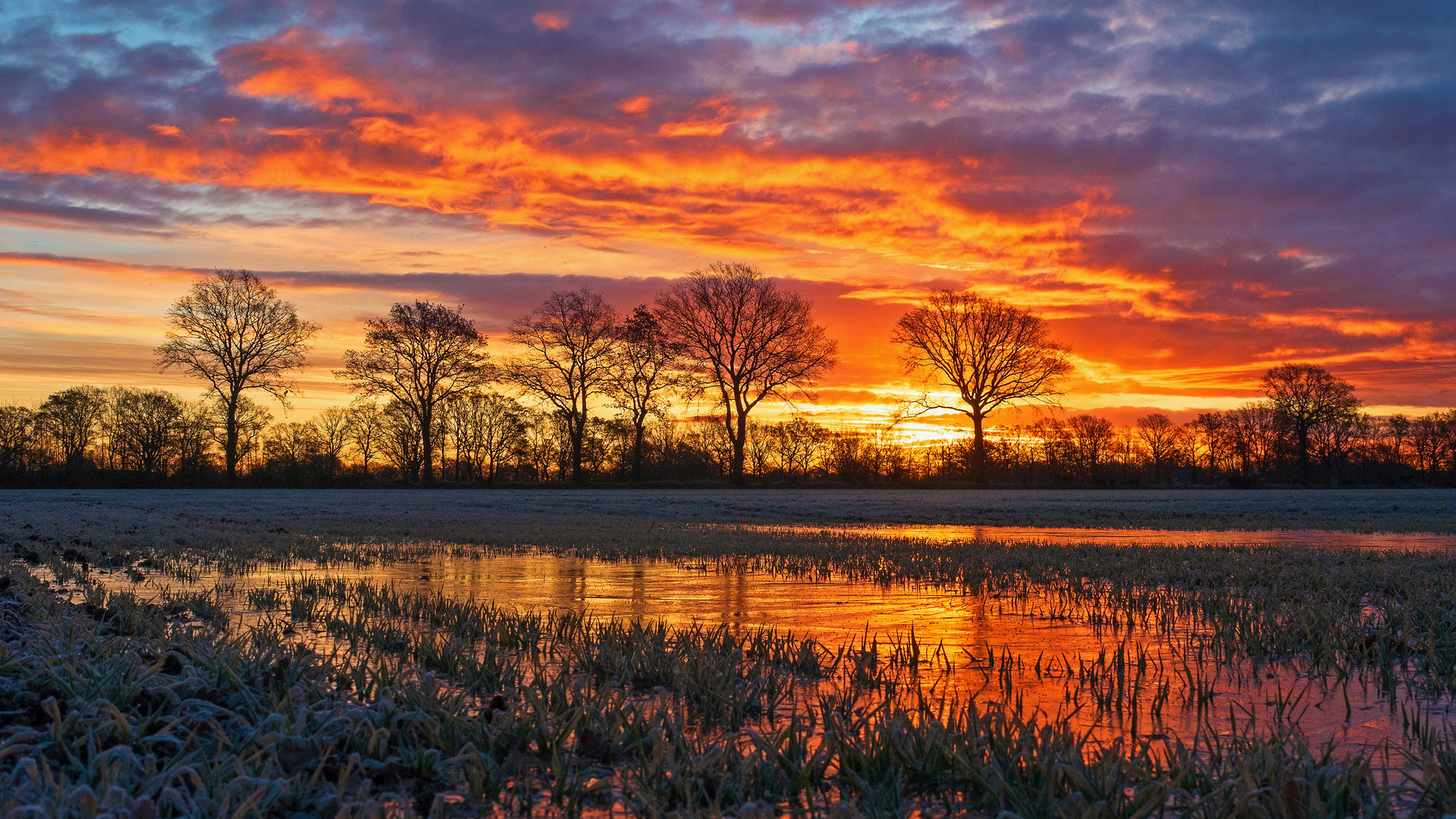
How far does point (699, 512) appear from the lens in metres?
27.5

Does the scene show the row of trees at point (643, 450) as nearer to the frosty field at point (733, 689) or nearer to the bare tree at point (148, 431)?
the bare tree at point (148, 431)

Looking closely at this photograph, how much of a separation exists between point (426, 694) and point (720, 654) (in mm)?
1645

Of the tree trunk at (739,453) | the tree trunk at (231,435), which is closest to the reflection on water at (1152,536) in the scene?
the tree trunk at (739,453)

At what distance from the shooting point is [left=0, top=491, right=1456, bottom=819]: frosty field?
264 centimetres

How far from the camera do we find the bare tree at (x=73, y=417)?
212 feet

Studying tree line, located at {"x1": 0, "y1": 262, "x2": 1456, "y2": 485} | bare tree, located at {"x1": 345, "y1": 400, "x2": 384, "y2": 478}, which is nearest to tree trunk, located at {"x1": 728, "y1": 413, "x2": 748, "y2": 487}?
tree line, located at {"x1": 0, "y1": 262, "x2": 1456, "y2": 485}

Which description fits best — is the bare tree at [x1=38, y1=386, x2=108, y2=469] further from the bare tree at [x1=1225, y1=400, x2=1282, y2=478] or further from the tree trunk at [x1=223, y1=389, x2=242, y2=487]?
the bare tree at [x1=1225, y1=400, x2=1282, y2=478]

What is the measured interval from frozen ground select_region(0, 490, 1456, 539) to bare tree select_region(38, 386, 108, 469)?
36.6 metres

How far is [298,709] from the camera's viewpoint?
310 centimetres

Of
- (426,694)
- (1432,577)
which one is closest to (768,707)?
(426,694)

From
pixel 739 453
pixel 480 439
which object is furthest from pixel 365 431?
pixel 739 453

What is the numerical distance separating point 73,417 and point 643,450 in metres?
42.3

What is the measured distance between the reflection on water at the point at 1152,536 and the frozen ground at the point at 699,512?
1.50m

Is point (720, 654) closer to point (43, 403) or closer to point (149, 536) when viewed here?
point (149, 536)
